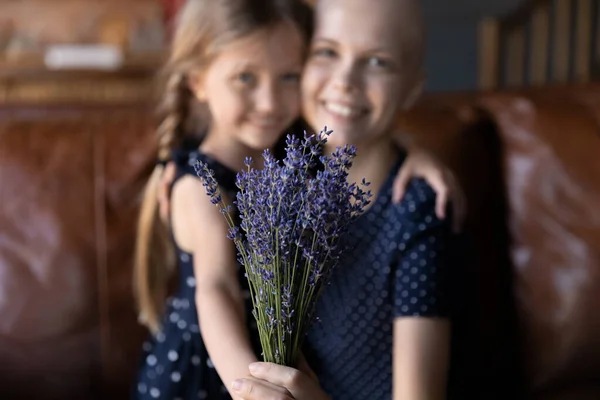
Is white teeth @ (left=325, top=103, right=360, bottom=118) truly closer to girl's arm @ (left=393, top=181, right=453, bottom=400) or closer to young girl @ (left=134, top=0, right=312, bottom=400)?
young girl @ (left=134, top=0, right=312, bottom=400)

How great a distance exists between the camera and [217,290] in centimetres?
99

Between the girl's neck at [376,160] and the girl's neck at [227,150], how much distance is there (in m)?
0.17

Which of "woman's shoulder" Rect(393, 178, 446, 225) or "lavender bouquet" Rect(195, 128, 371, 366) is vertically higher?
"lavender bouquet" Rect(195, 128, 371, 366)

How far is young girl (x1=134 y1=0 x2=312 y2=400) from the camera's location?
953mm

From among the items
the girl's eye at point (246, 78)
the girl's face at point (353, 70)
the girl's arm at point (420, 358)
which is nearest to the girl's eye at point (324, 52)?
the girl's face at point (353, 70)

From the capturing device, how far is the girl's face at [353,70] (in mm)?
1092

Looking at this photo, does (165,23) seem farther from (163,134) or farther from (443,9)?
(163,134)

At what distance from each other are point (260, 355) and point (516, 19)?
3695 mm

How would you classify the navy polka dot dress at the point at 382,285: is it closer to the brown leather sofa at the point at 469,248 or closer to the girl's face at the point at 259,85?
the girl's face at the point at 259,85

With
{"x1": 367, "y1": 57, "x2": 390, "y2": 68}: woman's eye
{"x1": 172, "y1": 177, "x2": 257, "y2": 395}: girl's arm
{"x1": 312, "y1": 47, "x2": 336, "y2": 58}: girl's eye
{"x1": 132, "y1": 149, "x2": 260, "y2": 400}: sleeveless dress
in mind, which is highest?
{"x1": 312, "y1": 47, "x2": 336, "y2": 58}: girl's eye

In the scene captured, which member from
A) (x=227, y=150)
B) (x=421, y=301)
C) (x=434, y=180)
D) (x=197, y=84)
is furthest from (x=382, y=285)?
(x=197, y=84)

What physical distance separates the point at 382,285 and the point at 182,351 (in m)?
0.39

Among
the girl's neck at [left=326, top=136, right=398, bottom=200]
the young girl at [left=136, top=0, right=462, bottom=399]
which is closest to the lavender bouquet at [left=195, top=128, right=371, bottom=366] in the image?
the young girl at [left=136, top=0, right=462, bottom=399]

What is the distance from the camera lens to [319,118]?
1115mm
